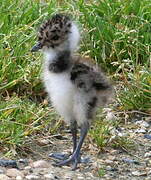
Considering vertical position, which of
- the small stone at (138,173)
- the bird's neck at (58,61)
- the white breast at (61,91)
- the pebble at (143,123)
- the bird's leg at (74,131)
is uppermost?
the bird's neck at (58,61)

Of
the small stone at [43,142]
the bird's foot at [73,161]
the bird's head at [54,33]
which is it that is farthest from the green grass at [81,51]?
the bird's head at [54,33]

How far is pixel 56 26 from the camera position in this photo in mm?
4367

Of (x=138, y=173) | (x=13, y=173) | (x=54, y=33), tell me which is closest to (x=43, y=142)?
(x=13, y=173)

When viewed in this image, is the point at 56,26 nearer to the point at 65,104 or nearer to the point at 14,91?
the point at 65,104

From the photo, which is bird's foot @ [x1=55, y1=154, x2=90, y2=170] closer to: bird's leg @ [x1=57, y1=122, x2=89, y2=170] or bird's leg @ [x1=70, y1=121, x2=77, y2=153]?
bird's leg @ [x1=57, y1=122, x2=89, y2=170]

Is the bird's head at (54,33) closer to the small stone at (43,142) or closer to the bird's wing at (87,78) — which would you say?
the bird's wing at (87,78)

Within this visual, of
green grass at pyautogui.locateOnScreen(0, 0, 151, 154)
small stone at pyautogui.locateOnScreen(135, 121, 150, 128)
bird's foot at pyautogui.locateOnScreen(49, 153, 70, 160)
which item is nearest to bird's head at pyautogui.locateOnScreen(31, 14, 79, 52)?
green grass at pyautogui.locateOnScreen(0, 0, 151, 154)

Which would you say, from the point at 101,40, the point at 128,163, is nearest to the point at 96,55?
the point at 101,40

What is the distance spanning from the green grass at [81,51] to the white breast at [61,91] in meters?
0.39

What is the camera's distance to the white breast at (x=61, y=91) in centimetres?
428

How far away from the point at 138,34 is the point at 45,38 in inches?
75.8

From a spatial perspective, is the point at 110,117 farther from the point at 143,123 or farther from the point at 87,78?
the point at 87,78

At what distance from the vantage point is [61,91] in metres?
4.30

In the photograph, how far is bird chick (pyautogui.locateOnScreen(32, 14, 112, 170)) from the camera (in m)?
4.30
